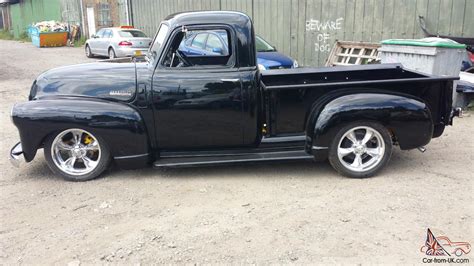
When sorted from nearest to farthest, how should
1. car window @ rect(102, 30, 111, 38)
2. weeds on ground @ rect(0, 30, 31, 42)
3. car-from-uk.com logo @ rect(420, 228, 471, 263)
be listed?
car-from-uk.com logo @ rect(420, 228, 471, 263), car window @ rect(102, 30, 111, 38), weeds on ground @ rect(0, 30, 31, 42)

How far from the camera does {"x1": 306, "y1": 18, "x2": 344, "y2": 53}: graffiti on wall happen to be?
1208 centimetres

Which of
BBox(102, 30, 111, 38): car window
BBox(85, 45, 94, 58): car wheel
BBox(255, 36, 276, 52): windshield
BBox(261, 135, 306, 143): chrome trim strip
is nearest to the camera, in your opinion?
BBox(261, 135, 306, 143): chrome trim strip

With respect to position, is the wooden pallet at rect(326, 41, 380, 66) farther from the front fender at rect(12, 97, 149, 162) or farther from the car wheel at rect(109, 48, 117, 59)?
the car wheel at rect(109, 48, 117, 59)

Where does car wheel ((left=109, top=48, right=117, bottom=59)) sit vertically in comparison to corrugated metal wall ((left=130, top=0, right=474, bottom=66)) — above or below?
below

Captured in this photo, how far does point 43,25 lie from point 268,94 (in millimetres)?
26724

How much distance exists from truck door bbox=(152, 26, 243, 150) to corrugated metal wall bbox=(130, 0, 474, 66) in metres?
6.86

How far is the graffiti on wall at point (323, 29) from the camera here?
12078 mm

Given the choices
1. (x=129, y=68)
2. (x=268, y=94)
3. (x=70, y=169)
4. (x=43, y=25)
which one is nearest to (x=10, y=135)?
(x=70, y=169)

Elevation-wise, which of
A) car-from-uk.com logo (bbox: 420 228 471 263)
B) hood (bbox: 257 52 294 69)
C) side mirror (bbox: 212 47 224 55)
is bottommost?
car-from-uk.com logo (bbox: 420 228 471 263)

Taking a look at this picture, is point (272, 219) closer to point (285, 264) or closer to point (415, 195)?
point (285, 264)

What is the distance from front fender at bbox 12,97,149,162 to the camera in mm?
4656

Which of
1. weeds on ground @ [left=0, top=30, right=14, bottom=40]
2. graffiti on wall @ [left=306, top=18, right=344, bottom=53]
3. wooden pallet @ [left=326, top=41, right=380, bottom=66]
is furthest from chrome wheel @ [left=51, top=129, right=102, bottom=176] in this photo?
weeds on ground @ [left=0, top=30, right=14, bottom=40]

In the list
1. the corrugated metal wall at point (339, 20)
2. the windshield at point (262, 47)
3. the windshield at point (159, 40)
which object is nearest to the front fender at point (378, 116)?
the windshield at point (159, 40)

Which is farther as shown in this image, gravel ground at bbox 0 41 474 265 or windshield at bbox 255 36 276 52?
windshield at bbox 255 36 276 52
